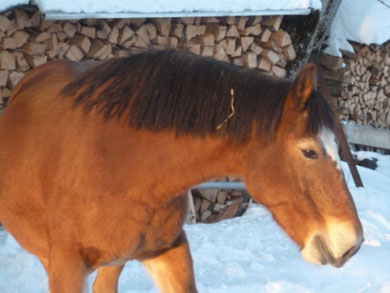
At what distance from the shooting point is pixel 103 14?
5.01 meters

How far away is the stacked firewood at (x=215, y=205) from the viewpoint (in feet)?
21.7

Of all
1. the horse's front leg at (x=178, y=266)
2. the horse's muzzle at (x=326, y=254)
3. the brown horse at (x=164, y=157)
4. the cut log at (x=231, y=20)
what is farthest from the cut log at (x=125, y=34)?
the horse's muzzle at (x=326, y=254)

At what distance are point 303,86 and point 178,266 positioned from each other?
1.24 meters

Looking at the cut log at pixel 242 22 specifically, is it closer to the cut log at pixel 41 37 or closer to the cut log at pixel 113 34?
the cut log at pixel 113 34

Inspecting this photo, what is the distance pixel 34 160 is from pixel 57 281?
608mm

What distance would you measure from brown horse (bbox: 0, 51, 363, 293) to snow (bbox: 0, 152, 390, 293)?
1.36m

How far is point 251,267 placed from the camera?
477cm

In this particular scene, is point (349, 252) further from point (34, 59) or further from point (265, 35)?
point (265, 35)

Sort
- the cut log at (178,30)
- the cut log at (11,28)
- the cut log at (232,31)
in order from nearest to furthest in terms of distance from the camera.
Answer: the cut log at (11,28)
the cut log at (178,30)
the cut log at (232,31)

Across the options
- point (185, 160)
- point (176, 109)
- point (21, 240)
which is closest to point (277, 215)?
point (185, 160)

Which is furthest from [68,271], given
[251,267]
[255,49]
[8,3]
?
[255,49]

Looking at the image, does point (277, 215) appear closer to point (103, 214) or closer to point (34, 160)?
point (103, 214)

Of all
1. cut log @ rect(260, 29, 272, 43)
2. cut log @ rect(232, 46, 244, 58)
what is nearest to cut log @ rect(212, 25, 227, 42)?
cut log @ rect(232, 46, 244, 58)

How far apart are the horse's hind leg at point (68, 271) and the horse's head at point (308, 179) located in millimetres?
883
